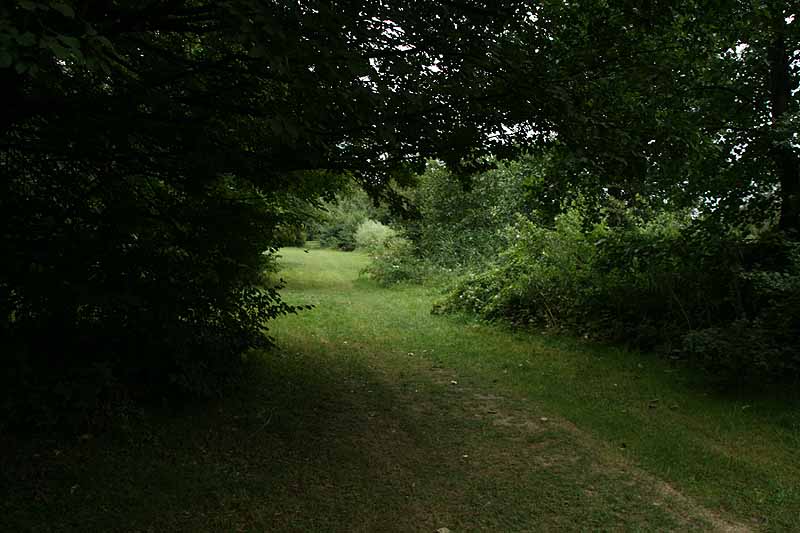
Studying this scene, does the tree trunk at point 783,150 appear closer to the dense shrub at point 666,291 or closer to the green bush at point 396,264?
the dense shrub at point 666,291

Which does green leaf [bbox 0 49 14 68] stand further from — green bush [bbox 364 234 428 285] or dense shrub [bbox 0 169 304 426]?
green bush [bbox 364 234 428 285]

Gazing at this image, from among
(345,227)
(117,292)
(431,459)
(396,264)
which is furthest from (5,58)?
(345,227)

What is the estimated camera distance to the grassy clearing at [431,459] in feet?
12.3

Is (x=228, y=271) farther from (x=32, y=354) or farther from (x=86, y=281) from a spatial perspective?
(x=32, y=354)

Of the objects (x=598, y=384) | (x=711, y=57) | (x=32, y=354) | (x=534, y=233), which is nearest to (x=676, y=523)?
(x=598, y=384)

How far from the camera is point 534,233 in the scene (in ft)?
40.9

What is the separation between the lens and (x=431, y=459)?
4.80 meters

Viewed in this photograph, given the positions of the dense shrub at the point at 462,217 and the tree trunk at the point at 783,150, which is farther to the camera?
the dense shrub at the point at 462,217

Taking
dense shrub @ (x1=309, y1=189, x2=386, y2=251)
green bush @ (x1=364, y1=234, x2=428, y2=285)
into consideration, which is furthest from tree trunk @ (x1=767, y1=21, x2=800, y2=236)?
dense shrub @ (x1=309, y1=189, x2=386, y2=251)

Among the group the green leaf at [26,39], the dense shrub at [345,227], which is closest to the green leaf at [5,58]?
the green leaf at [26,39]

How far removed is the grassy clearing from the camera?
376 centimetres

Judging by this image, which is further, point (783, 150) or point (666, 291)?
point (666, 291)

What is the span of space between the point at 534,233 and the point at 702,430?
7338 millimetres

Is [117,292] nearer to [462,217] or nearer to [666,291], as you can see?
[666,291]
